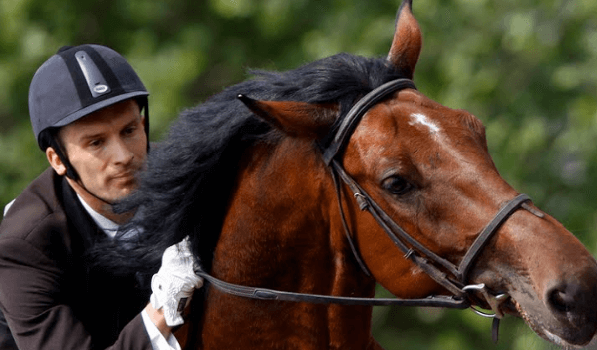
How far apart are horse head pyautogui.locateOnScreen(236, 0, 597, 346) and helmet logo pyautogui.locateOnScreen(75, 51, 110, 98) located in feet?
3.21

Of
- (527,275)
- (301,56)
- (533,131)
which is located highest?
(527,275)

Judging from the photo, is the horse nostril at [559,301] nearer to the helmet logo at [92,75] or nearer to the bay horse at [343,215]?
the bay horse at [343,215]

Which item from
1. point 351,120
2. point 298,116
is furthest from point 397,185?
point 298,116

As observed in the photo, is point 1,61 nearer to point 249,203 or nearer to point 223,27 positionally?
point 223,27

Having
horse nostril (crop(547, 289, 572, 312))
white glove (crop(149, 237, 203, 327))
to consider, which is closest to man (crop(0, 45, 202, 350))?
white glove (crop(149, 237, 203, 327))

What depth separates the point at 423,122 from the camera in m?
3.36

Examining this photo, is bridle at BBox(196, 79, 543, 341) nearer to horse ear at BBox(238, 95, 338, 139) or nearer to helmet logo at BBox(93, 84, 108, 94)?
horse ear at BBox(238, 95, 338, 139)

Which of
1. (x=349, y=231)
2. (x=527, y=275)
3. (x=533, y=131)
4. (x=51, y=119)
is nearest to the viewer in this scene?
(x=527, y=275)

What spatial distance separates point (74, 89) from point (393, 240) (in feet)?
5.24

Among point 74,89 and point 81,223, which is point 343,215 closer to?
point 81,223

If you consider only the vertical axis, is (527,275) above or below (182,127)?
below

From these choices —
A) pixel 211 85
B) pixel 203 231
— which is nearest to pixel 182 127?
pixel 203 231

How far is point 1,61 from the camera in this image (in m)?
9.48

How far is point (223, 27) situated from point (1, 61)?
237 cm
